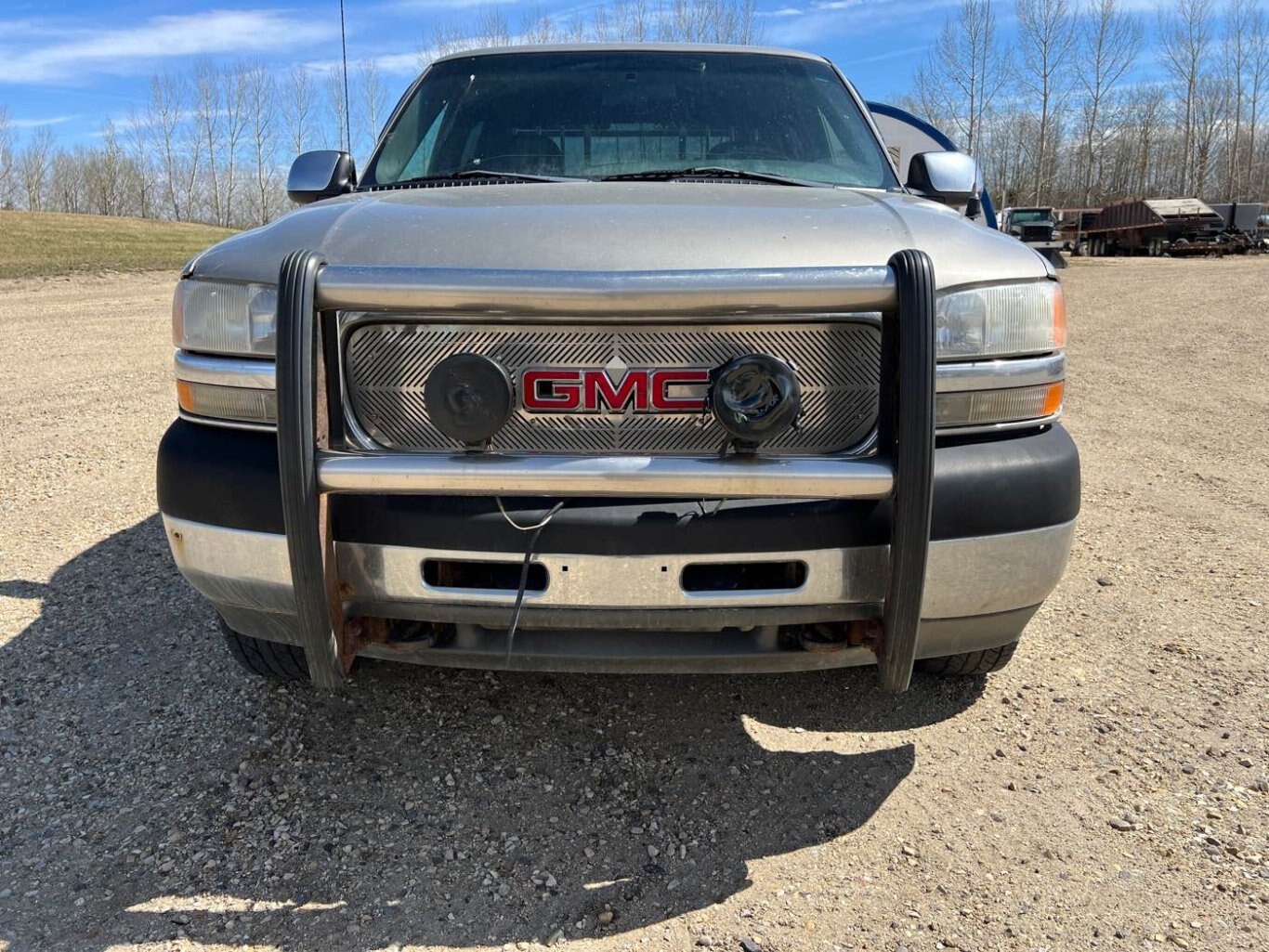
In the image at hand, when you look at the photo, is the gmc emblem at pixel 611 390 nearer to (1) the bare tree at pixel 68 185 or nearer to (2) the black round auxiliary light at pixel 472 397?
(2) the black round auxiliary light at pixel 472 397

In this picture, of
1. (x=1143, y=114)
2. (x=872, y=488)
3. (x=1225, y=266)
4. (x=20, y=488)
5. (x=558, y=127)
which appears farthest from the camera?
(x=1143, y=114)

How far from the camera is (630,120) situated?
3.56 meters

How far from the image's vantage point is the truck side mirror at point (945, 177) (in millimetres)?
3418

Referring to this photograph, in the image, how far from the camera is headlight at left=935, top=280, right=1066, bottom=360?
228 centimetres

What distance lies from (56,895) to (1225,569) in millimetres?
4435

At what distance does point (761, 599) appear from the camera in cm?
219

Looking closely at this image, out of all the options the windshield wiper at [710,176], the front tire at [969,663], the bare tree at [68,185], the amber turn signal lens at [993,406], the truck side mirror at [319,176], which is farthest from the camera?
the bare tree at [68,185]

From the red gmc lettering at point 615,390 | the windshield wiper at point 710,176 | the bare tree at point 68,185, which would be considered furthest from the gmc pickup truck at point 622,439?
the bare tree at point 68,185

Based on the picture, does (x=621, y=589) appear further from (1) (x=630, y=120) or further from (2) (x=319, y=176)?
(2) (x=319, y=176)

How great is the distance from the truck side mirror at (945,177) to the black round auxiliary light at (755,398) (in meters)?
1.75

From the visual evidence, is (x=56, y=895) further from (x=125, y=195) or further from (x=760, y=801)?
(x=125, y=195)

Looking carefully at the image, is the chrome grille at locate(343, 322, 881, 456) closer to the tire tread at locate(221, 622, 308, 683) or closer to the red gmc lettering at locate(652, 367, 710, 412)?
the red gmc lettering at locate(652, 367, 710, 412)

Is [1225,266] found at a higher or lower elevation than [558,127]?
lower

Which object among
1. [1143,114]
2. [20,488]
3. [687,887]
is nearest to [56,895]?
[687,887]
